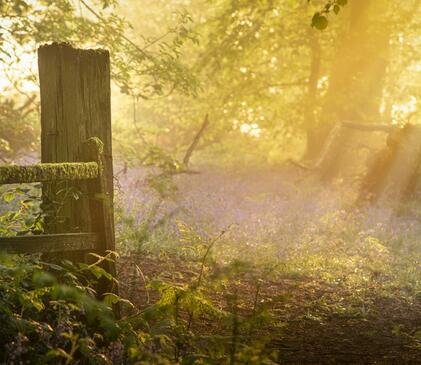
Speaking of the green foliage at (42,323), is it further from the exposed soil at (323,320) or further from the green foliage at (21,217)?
the exposed soil at (323,320)

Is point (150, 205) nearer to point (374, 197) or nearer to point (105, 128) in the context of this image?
point (374, 197)

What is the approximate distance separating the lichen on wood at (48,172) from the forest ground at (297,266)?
0.93m

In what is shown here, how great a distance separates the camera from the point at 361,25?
19375mm

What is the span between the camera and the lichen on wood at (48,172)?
11.6ft

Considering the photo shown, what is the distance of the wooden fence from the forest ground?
0.71 m

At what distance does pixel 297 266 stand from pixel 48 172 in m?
6.20

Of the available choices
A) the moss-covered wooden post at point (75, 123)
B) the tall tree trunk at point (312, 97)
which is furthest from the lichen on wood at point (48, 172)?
the tall tree trunk at point (312, 97)

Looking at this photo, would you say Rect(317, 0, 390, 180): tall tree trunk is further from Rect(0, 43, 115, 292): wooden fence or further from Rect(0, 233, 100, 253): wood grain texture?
Rect(0, 233, 100, 253): wood grain texture

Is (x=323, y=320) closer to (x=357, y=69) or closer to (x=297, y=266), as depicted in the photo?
(x=297, y=266)

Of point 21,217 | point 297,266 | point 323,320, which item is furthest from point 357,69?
point 21,217

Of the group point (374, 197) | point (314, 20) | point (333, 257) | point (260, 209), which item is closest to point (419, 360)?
point (314, 20)

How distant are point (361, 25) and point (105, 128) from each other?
1666cm

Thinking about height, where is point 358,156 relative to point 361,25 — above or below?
below

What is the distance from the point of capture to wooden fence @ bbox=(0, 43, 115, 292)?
4.29 m
